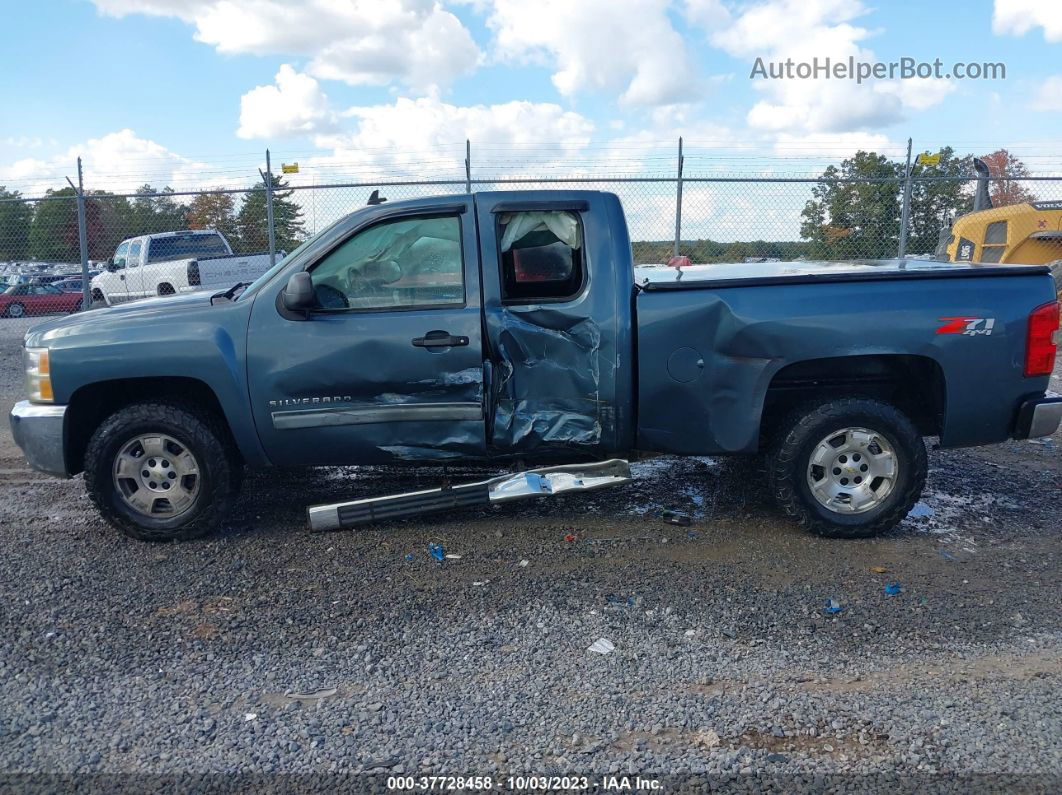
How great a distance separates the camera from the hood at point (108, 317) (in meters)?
5.01

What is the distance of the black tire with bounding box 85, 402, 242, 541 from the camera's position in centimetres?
497

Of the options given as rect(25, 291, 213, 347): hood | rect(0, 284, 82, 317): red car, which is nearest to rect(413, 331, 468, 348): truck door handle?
rect(25, 291, 213, 347): hood

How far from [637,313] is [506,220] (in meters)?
0.93

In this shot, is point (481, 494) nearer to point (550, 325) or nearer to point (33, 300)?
point (550, 325)

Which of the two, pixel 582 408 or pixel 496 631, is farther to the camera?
pixel 582 408

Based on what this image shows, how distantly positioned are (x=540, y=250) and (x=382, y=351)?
3.52 ft

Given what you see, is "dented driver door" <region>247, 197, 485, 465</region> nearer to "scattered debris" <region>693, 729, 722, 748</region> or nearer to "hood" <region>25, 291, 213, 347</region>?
"hood" <region>25, 291, 213, 347</region>

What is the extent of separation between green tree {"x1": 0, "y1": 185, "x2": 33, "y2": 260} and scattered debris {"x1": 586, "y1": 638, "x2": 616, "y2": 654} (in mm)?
13399

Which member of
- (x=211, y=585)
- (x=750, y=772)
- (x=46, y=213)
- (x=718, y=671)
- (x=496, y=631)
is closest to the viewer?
(x=750, y=772)

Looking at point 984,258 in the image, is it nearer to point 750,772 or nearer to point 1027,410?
point 1027,410

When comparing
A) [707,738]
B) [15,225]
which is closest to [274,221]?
[15,225]

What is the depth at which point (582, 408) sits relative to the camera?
498 centimetres

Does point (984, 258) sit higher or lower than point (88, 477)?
higher

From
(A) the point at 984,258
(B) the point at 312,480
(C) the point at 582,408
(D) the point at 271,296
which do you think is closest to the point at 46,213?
(B) the point at 312,480
